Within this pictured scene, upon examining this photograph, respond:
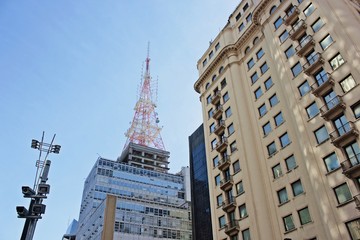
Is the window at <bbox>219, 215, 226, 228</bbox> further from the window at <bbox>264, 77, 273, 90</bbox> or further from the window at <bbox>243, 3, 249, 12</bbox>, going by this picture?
the window at <bbox>243, 3, 249, 12</bbox>

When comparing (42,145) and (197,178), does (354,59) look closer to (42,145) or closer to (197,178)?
(42,145)

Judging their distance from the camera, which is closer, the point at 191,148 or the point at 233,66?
the point at 233,66

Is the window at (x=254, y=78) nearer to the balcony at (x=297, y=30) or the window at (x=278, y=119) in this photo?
the window at (x=278, y=119)

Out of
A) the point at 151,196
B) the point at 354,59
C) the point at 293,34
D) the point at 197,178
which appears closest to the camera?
the point at 354,59

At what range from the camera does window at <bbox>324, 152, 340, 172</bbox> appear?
3036 cm

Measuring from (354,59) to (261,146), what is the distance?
15.3 metres

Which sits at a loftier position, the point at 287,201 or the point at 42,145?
the point at 42,145

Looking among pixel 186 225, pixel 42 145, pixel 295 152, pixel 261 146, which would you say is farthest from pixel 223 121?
pixel 186 225

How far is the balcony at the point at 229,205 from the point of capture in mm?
41531

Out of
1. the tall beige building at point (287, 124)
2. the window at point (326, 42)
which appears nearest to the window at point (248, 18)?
the tall beige building at point (287, 124)

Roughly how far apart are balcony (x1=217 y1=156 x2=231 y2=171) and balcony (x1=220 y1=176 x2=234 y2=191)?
1.54 m

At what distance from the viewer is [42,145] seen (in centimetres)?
2720

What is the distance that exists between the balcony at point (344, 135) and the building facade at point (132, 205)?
235 feet

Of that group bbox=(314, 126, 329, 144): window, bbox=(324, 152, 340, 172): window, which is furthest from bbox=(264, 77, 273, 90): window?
bbox=(324, 152, 340, 172): window
